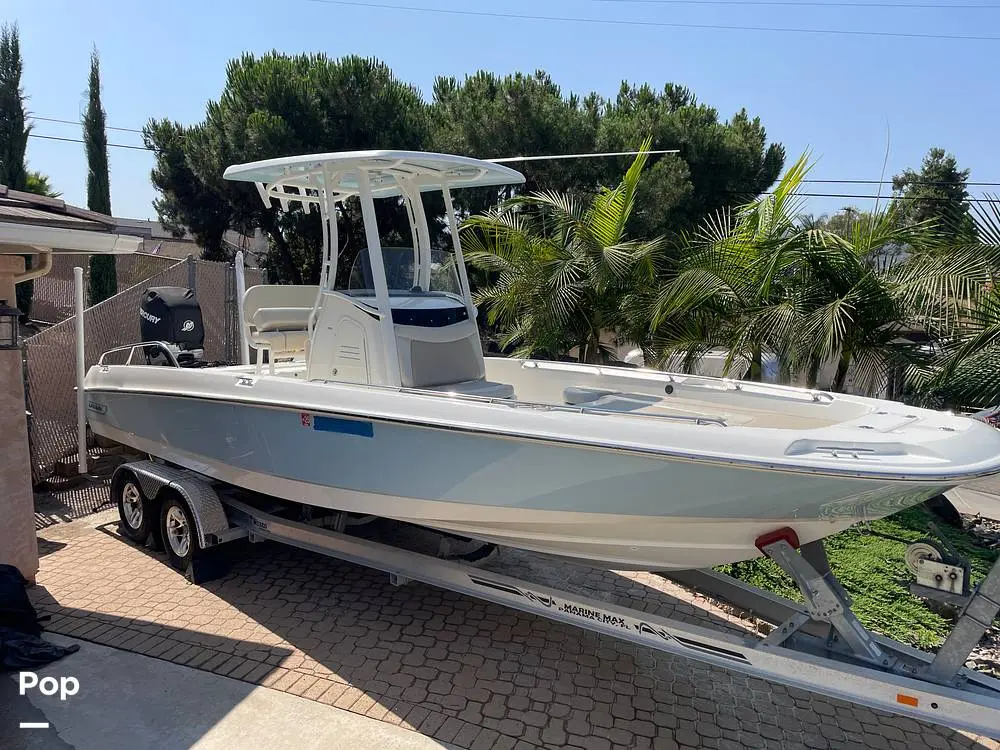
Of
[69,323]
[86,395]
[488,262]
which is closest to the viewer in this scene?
[86,395]

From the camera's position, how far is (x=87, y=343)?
7516 mm

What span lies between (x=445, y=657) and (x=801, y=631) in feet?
5.82

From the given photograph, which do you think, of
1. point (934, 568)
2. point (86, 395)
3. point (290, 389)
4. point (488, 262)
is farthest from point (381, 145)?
point (934, 568)

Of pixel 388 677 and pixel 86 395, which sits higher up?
pixel 86 395

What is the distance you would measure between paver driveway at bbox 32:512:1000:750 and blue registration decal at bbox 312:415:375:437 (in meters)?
1.19

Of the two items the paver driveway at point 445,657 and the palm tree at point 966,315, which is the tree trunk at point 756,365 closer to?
the palm tree at point 966,315

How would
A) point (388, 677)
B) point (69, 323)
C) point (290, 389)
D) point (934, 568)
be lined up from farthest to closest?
point (69, 323) → point (290, 389) → point (388, 677) → point (934, 568)

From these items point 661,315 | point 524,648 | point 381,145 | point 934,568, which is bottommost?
point 524,648

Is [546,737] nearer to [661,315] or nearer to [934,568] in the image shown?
[934,568]

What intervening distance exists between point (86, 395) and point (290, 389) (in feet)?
10.0

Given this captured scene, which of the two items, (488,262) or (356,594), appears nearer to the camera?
(356,594)

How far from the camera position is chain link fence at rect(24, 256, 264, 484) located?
6.79 meters

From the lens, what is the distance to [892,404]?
3701 mm

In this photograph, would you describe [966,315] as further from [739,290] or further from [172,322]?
[172,322]
